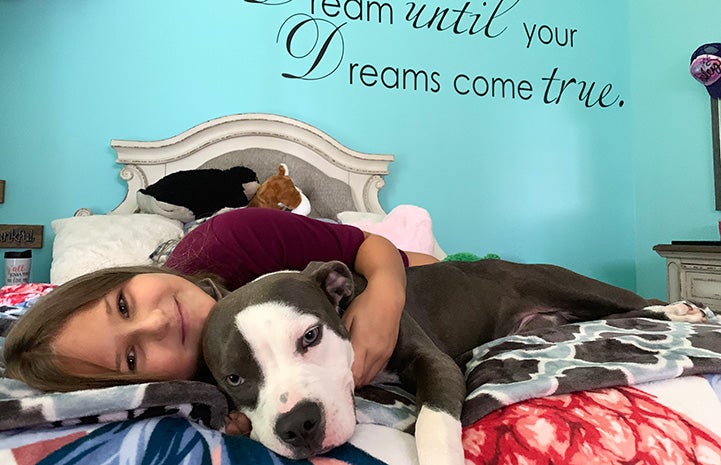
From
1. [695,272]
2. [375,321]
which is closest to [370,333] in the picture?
[375,321]

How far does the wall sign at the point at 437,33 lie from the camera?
2.92 meters

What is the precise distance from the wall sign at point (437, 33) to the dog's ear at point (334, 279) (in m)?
2.17

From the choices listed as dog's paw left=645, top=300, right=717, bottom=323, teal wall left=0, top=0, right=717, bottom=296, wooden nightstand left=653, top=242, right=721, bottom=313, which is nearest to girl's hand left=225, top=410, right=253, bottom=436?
dog's paw left=645, top=300, right=717, bottom=323

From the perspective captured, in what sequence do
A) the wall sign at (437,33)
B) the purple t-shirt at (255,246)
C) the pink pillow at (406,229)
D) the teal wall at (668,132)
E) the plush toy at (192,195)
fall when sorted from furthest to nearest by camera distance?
the teal wall at (668,132)
the wall sign at (437,33)
the pink pillow at (406,229)
the plush toy at (192,195)
the purple t-shirt at (255,246)

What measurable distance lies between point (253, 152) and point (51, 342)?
2.00 meters

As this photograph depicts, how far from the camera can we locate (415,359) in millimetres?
1011

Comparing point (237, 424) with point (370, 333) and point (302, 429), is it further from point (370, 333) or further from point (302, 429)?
point (370, 333)

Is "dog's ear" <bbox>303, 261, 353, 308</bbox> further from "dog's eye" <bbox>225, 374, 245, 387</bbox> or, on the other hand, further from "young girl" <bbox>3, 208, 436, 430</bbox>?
"dog's eye" <bbox>225, 374, 245, 387</bbox>

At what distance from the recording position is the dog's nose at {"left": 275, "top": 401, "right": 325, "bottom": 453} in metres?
0.65

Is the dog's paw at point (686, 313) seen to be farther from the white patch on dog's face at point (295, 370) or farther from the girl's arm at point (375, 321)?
the white patch on dog's face at point (295, 370)

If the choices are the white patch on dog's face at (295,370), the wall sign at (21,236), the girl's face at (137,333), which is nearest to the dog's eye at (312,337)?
the white patch on dog's face at (295,370)

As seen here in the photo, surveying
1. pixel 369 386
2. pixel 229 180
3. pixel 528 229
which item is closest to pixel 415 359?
pixel 369 386

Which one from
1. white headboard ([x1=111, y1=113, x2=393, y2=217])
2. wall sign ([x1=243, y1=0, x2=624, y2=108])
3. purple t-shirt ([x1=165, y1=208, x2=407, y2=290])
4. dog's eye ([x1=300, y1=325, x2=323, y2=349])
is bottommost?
dog's eye ([x1=300, y1=325, x2=323, y2=349])

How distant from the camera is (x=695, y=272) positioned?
2656 mm
